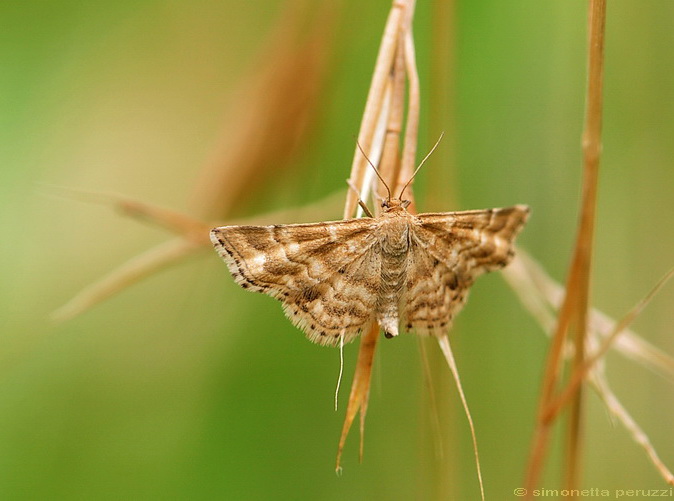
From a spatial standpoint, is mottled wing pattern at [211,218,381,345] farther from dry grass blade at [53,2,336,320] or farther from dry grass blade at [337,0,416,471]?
dry grass blade at [53,2,336,320]

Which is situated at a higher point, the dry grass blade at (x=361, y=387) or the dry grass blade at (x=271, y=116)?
the dry grass blade at (x=271, y=116)

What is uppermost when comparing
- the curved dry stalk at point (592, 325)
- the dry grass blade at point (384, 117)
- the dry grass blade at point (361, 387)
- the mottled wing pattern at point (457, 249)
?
the dry grass blade at point (384, 117)

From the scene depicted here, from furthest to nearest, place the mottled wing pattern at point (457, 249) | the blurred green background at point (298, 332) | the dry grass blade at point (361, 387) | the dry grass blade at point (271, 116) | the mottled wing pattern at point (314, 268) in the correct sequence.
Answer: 1. the blurred green background at point (298, 332)
2. the dry grass blade at point (271, 116)
3. the mottled wing pattern at point (457, 249)
4. the mottled wing pattern at point (314, 268)
5. the dry grass blade at point (361, 387)

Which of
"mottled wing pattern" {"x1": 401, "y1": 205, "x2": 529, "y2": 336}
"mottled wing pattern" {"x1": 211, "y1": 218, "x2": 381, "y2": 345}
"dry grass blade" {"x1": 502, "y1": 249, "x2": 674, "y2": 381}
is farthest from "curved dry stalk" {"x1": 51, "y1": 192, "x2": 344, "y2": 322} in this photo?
"dry grass blade" {"x1": 502, "y1": 249, "x2": 674, "y2": 381}

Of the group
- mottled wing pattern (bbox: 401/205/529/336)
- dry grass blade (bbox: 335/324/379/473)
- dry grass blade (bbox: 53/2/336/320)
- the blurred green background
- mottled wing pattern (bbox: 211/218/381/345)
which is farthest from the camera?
the blurred green background

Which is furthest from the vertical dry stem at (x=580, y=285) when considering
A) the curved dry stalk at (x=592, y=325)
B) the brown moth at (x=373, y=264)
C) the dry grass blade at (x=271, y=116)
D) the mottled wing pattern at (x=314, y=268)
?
the dry grass blade at (x=271, y=116)

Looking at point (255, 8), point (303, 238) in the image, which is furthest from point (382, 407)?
point (255, 8)

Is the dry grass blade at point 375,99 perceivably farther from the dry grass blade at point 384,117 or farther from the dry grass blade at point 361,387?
the dry grass blade at point 361,387
